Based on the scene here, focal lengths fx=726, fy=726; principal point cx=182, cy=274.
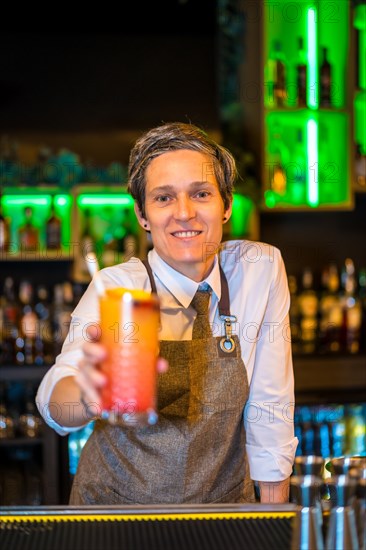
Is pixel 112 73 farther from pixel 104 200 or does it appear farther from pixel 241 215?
pixel 241 215

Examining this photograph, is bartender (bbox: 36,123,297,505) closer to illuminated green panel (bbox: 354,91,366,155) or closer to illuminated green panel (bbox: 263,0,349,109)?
illuminated green panel (bbox: 263,0,349,109)

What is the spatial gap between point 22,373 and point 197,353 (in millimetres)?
1703

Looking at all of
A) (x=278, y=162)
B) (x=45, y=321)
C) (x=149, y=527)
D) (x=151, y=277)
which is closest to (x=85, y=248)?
(x=45, y=321)

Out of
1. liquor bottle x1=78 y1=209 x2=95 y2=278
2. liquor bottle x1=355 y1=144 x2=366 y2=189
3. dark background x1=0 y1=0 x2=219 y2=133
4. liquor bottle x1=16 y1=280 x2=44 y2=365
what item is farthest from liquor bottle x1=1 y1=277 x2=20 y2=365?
liquor bottle x1=355 y1=144 x2=366 y2=189

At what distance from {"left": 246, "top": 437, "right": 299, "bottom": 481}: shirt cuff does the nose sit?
537 millimetres

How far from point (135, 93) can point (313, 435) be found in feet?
6.28

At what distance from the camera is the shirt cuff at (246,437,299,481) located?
1.58 metres

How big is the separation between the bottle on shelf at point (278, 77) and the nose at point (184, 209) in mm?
2020

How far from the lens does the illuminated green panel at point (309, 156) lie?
11.3 ft

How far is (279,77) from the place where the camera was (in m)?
3.46

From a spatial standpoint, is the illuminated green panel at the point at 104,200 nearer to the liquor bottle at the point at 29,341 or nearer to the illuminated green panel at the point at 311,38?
the liquor bottle at the point at 29,341

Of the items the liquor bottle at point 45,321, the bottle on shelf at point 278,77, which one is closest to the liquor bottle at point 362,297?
the bottle on shelf at point 278,77

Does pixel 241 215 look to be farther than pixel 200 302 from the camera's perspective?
Yes

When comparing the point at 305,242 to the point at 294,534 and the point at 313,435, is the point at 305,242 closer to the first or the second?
the point at 313,435
